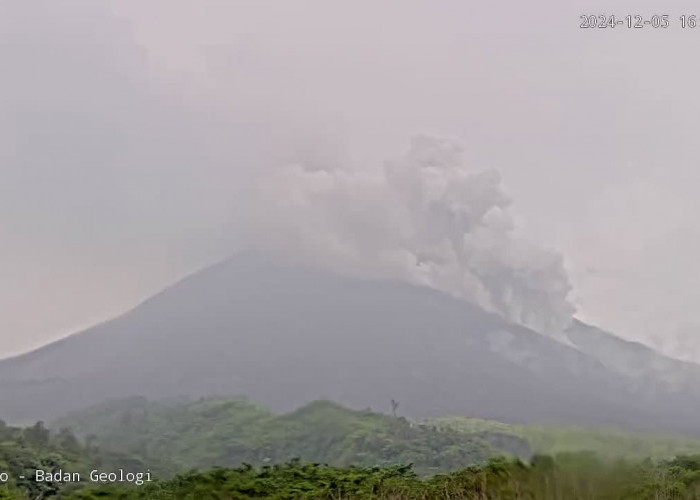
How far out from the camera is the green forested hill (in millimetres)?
11445

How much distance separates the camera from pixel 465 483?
6.43m

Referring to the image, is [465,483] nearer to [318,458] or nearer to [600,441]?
[600,441]

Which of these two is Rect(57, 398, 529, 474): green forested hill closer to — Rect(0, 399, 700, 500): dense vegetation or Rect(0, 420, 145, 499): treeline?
Rect(0, 399, 700, 500): dense vegetation

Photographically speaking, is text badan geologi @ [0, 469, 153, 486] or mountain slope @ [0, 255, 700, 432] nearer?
text badan geologi @ [0, 469, 153, 486]

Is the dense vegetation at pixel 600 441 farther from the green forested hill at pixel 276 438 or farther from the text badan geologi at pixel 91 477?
Result: the text badan geologi at pixel 91 477

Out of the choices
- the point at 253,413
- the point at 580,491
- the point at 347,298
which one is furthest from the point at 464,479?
the point at 347,298

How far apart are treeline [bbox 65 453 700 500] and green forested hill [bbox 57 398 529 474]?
9.83 feet

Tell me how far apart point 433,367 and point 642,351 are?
8083 mm

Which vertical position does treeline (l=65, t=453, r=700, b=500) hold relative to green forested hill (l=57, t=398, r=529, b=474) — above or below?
below

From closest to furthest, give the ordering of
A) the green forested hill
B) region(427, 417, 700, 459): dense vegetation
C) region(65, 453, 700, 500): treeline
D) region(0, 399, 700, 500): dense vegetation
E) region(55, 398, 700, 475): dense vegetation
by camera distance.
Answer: region(65, 453, 700, 500): treeline < region(0, 399, 700, 500): dense vegetation < region(427, 417, 700, 459): dense vegetation < region(55, 398, 700, 475): dense vegetation < the green forested hill

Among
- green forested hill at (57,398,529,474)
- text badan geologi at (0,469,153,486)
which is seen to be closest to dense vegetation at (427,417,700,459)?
green forested hill at (57,398,529,474)

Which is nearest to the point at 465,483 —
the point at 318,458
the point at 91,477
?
the point at 91,477

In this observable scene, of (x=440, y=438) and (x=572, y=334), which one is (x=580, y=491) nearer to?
(x=440, y=438)

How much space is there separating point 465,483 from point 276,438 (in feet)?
22.7
